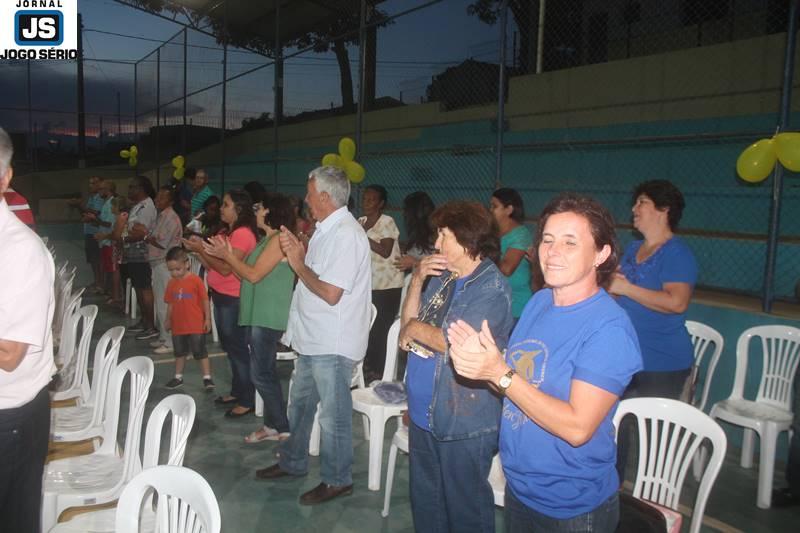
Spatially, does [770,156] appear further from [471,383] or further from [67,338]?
[67,338]

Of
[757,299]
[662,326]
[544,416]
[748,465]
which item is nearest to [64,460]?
[544,416]

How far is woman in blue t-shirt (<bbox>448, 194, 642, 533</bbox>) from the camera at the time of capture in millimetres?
1369

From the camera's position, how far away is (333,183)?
296 cm

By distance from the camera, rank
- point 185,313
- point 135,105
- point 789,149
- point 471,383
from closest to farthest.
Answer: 1. point 471,383
2. point 789,149
3. point 185,313
4. point 135,105

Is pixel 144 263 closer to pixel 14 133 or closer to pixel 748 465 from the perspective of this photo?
pixel 748 465

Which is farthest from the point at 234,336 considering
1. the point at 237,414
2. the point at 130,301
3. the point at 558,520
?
the point at 130,301

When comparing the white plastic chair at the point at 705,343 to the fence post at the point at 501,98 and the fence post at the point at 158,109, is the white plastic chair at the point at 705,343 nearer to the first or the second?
the fence post at the point at 501,98

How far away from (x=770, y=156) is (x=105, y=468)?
4.06 metres

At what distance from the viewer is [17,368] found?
1663mm

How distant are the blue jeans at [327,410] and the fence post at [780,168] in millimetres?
2748

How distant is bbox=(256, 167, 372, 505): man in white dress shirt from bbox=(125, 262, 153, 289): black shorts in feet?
12.9

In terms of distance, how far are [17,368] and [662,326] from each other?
2.57m

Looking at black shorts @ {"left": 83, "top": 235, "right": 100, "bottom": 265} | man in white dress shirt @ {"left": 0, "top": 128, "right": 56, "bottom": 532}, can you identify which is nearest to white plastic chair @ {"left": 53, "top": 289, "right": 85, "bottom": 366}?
man in white dress shirt @ {"left": 0, "top": 128, "right": 56, "bottom": 532}

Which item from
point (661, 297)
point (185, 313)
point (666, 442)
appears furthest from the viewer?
point (185, 313)
